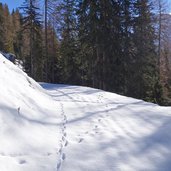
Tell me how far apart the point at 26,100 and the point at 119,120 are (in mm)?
2051

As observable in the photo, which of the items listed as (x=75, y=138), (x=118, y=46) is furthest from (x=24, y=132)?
(x=118, y=46)

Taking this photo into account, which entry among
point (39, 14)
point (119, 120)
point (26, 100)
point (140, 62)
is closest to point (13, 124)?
point (26, 100)

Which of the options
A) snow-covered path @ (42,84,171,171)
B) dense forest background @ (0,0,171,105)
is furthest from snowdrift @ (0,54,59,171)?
dense forest background @ (0,0,171,105)

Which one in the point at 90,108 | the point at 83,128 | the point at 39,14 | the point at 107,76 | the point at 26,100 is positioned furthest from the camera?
the point at 39,14

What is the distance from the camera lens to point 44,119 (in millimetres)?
6707

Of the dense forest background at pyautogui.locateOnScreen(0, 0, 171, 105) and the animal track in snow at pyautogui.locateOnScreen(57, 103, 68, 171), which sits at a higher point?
the dense forest background at pyautogui.locateOnScreen(0, 0, 171, 105)

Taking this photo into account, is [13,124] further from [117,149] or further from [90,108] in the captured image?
[90,108]

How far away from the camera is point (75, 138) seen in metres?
5.87

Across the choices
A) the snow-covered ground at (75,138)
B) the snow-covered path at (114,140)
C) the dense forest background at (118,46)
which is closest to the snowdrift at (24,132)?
the snow-covered ground at (75,138)

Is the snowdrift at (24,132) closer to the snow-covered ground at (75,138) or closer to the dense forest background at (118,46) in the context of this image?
the snow-covered ground at (75,138)

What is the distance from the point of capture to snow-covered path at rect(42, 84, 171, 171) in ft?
15.6

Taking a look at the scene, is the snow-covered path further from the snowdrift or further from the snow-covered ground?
the snowdrift

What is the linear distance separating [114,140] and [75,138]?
667 mm

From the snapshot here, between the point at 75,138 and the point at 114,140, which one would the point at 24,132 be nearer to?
the point at 75,138
